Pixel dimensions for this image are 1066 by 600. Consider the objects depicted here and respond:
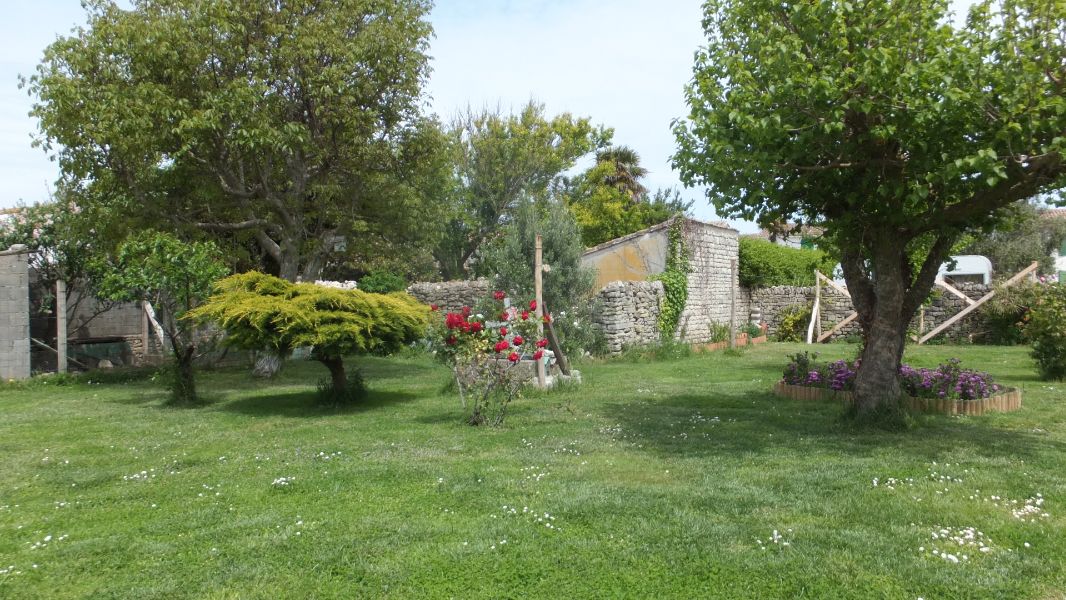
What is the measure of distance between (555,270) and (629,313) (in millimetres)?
2487

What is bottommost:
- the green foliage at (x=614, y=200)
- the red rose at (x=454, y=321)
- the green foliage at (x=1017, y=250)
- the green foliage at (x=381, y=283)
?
the red rose at (x=454, y=321)

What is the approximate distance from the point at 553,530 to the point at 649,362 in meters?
12.6

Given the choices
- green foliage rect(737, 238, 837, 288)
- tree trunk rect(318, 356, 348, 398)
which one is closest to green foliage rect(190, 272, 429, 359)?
tree trunk rect(318, 356, 348, 398)

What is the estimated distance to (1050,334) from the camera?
39.8ft

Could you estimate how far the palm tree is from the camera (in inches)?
1428

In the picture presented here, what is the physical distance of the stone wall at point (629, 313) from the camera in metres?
18.1

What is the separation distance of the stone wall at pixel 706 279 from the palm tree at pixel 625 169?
→ 43.1 ft

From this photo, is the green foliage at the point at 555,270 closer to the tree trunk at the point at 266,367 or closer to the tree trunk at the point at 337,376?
the tree trunk at the point at 266,367

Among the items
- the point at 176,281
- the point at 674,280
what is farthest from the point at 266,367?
the point at 674,280

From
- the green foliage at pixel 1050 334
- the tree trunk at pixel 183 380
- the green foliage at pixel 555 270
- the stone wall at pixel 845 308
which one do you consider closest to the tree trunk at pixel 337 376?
the tree trunk at pixel 183 380

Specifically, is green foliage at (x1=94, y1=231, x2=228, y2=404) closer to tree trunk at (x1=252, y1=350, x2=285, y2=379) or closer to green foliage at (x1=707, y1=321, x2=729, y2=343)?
tree trunk at (x1=252, y1=350, x2=285, y2=379)

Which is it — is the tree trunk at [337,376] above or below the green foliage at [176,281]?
below

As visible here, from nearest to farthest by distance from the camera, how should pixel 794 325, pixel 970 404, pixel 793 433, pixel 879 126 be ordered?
pixel 879 126, pixel 793 433, pixel 970 404, pixel 794 325

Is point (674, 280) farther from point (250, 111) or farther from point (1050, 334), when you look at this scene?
point (250, 111)
